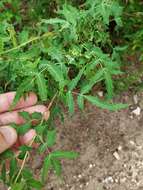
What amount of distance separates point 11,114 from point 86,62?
464mm

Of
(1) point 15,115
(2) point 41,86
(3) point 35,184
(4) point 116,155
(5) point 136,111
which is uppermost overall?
(2) point 41,86

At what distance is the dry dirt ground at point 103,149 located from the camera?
296 cm

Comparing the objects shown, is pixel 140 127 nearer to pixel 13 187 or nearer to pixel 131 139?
pixel 131 139

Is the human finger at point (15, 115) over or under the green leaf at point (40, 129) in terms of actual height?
under

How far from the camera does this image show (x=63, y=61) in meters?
2.12

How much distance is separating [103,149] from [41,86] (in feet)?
4.02

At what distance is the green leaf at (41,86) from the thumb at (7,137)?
0.28 metres

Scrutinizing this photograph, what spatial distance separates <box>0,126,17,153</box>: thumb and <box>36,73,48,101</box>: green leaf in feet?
0.92

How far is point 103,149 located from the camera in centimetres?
303

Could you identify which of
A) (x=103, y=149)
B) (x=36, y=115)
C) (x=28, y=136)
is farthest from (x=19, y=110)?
(x=103, y=149)

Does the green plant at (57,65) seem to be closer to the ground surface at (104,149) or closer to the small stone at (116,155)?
the ground surface at (104,149)

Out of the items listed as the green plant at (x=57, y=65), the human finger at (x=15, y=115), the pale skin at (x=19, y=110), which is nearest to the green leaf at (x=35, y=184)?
the green plant at (x=57, y=65)

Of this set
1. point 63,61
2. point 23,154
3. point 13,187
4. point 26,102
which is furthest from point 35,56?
point 13,187

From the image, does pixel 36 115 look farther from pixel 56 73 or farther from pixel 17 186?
pixel 17 186
